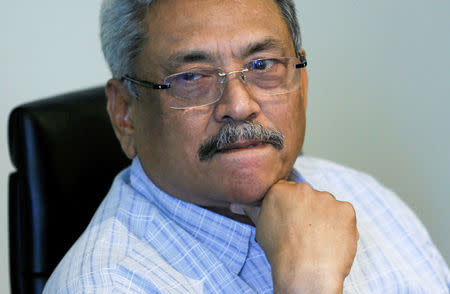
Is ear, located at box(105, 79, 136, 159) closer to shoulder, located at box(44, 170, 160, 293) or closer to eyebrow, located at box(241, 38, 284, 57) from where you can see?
shoulder, located at box(44, 170, 160, 293)

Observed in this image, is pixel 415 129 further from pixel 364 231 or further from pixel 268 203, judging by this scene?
pixel 268 203

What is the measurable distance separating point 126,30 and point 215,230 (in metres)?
0.52

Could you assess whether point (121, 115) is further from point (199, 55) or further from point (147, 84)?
point (199, 55)

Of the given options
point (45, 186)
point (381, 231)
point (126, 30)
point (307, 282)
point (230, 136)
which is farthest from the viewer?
point (381, 231)

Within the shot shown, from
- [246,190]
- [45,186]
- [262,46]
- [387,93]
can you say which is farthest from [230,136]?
[387,93]

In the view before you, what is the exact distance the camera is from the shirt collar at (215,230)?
1405 mm

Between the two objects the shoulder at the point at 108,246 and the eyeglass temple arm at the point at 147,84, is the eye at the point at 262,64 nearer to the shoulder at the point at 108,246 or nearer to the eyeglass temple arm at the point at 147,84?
the eyeglass temple arm at the point at 147,84

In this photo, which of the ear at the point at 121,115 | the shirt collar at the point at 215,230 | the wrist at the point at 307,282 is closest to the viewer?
the wrist at the point at 307,282

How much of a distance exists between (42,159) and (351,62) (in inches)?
65.3

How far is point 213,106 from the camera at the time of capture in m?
1.34

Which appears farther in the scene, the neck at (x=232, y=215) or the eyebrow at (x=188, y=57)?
the neck at (x=232, y=215)

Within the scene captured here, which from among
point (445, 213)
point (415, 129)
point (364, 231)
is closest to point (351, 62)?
point (415, 129)

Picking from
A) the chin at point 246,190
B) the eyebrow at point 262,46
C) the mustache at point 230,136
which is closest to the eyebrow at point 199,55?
the eyebrow at point 262,46

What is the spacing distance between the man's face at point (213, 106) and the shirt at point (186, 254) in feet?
0.27
